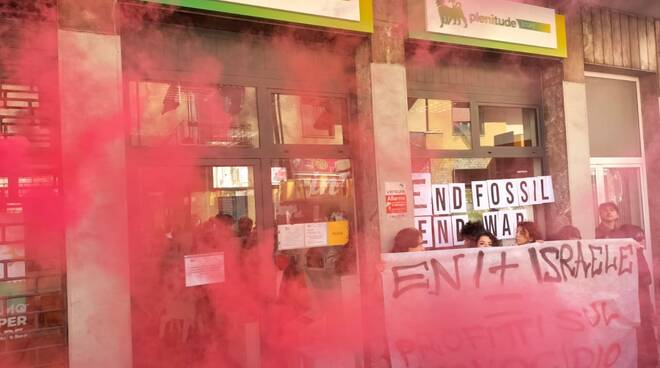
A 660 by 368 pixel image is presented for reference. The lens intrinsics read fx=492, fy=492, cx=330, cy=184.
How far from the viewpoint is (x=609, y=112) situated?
20.7ft

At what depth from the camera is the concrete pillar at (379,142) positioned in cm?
438

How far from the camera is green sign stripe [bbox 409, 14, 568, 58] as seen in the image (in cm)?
464

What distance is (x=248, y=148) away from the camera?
4090 millimetres

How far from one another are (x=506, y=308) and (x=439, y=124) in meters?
2.41

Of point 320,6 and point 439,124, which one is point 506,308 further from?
point 320,6

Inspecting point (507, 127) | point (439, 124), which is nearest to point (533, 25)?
point (507, 127)

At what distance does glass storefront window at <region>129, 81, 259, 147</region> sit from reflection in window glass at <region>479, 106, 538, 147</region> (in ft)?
8.61

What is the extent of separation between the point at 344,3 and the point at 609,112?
4.12 m

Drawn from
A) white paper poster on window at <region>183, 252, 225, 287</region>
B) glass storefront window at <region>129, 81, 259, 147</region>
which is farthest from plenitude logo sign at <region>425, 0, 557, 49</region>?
white paper poster on window at <region>183, 252, 225, 287</region>

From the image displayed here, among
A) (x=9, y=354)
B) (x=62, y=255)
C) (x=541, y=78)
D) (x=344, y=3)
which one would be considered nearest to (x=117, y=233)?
(x=62, y=255)

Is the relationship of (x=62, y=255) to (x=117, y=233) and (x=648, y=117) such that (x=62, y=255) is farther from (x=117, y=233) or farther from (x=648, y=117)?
(x=648, y=117)

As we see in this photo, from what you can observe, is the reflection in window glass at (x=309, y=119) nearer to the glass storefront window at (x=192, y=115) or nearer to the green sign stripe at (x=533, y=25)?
the glass storefront window at (x=192, y=115)

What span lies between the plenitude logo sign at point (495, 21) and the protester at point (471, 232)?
1884 millimetres

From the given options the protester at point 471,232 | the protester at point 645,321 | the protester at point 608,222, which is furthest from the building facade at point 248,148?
the protester at point 645,321
